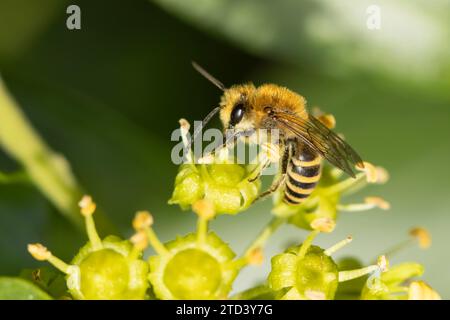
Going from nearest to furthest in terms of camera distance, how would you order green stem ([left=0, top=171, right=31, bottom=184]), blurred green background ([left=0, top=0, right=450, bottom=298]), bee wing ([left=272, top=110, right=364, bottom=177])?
bee wing ([left=272, top=110, right=364, bottom=177]) < green stem ([left=0, top=171, right=31, bottom=184]) < blurred green background ([left=0, top=0, right=450, bottom=298])

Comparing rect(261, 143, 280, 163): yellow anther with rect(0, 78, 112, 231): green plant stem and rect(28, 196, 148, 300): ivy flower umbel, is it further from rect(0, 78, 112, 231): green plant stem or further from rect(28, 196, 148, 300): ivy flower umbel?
rect(0, 78, 112, 231): green plant stem

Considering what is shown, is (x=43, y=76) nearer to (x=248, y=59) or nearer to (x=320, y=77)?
(x=248, y=59)

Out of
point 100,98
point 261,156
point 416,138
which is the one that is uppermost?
point 100,98

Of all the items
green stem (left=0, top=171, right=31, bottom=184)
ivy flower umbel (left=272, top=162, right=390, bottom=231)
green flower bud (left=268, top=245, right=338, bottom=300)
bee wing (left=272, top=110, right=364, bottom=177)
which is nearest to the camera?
green flower bud (left=268, top=245, right=338, bottom=300)

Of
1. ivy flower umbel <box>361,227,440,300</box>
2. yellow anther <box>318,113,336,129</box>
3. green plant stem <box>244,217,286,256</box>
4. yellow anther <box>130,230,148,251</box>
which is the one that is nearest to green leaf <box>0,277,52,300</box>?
yellow anther <box>130,230,148,251</box>

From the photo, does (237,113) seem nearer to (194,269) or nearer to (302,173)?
(302,173)
